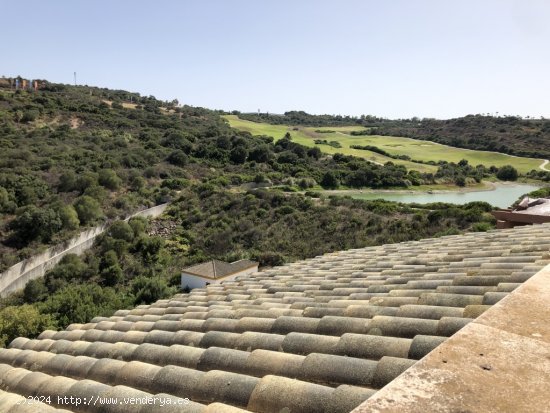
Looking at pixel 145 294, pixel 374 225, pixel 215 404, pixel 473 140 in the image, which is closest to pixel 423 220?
pixel 374 225

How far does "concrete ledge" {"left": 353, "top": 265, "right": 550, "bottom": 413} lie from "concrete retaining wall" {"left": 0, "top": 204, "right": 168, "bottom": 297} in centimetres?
2311

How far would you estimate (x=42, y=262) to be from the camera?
23.5 meters

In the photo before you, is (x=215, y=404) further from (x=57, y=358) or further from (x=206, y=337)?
(x=57, y=358)

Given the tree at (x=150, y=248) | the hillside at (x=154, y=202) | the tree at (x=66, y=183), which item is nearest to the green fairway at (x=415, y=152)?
the hillside at (x=154, y=202)

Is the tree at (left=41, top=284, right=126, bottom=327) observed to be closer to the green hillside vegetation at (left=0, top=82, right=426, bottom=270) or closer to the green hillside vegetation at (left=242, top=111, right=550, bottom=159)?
the green hillside vegetation at (left=0, top=82, right=426, bottom=270)

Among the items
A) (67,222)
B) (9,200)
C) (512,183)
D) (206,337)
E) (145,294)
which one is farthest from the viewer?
(512,183)

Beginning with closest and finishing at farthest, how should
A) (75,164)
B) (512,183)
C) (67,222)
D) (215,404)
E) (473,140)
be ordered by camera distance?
(215,404), (67,222), (75,164), (512,183), (473,140)

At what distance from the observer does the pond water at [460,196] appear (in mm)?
39625

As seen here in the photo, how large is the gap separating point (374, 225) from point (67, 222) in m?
19.4

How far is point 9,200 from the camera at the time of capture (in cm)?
2911

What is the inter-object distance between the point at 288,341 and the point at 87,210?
2784 cm

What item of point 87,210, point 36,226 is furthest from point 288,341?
point 87,210

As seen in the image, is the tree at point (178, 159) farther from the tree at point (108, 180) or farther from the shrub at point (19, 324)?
the shrub at point (19, 324)

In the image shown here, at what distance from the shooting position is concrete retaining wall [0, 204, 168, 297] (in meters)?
21.1
